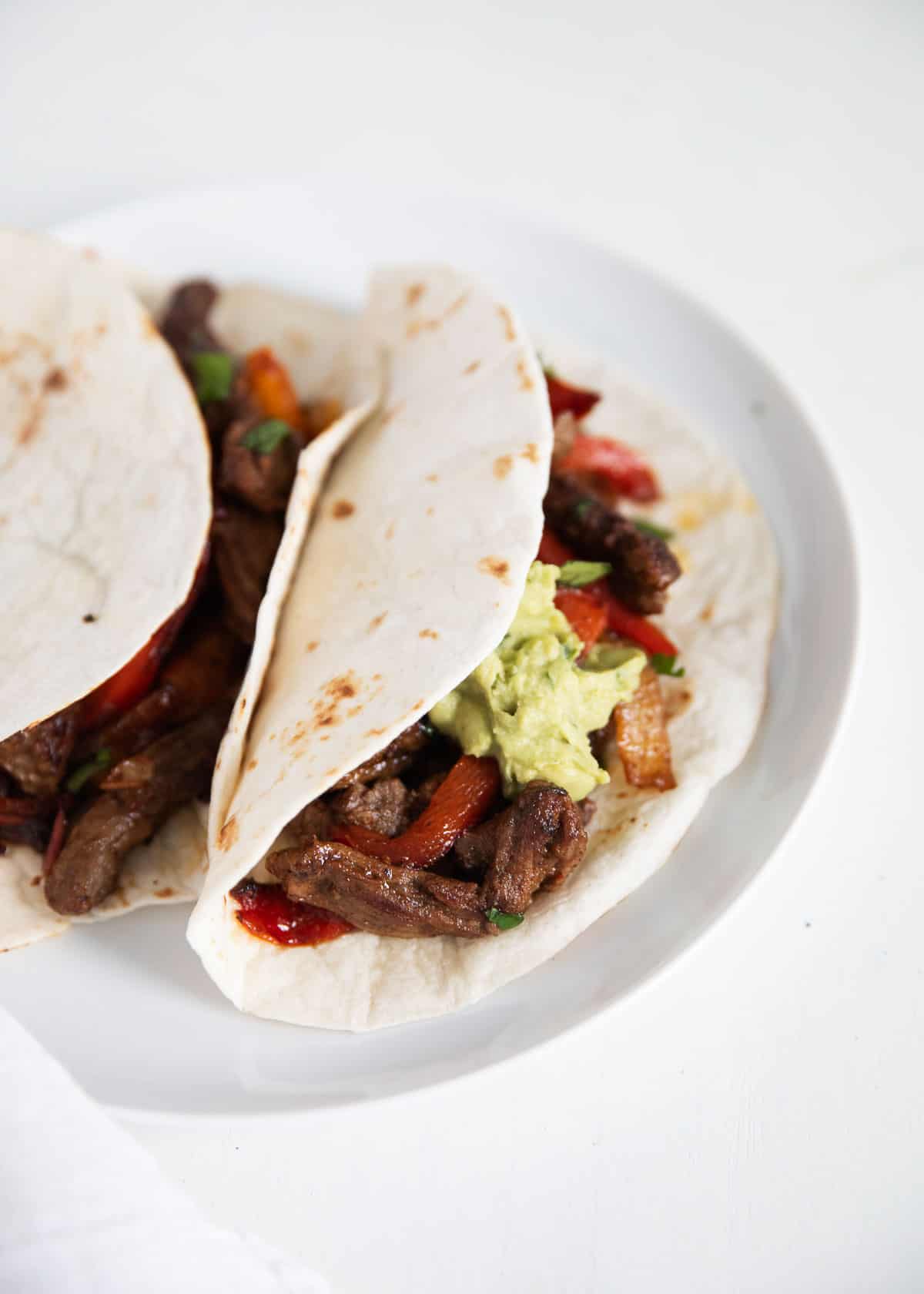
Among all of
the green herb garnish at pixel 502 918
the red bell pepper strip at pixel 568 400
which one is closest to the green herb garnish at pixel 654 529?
the red bell pepper strip at pixel 568 400

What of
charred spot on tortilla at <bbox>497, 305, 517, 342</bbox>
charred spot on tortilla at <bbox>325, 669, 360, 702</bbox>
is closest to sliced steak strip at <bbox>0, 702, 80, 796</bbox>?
charred spot on tortilla at <bbox>325, 669, 360, 702</bbox>

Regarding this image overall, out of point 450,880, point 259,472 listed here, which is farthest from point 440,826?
point 259,472

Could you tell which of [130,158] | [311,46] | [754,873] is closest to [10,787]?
[754,873]

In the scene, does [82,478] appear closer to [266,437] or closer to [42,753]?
[266,437]

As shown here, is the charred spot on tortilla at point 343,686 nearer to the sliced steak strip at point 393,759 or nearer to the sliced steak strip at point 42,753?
the sliced steak strip at point 393,759

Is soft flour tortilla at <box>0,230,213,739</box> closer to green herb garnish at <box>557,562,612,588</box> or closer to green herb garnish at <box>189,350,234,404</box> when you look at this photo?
green herb garnish at <box>189,350,234,404</box>

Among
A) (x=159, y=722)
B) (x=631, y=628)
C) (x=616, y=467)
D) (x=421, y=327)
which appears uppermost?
(x=421, y=327)
